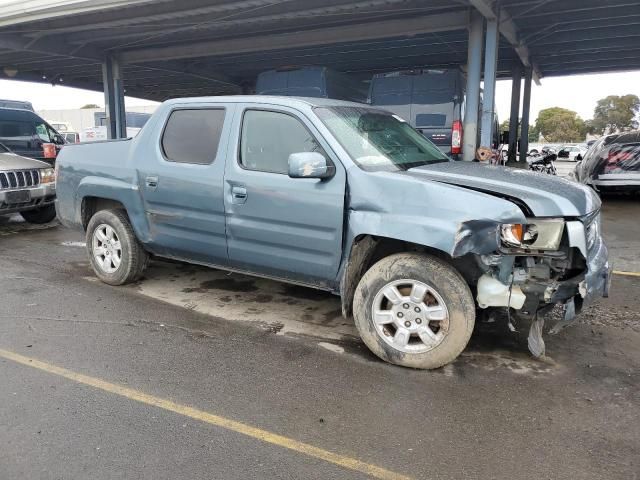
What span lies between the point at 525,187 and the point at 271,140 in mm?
1966

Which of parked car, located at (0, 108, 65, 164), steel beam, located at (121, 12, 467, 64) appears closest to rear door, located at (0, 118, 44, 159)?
parked car, located at (0, 108, 65, 164)

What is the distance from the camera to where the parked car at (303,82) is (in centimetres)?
1093

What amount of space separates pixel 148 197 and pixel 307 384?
2482 mm

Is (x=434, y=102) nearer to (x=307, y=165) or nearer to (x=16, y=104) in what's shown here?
(x=307, y=165)

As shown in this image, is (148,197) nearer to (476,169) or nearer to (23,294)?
(23,294)

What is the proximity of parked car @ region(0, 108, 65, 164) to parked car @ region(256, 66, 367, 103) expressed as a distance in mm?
4968

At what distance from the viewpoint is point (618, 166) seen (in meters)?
10.7

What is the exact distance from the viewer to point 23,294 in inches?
202

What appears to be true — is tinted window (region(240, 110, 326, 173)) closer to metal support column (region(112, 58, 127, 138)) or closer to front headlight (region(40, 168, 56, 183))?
front headlight (region(40, 168, 56, 183))

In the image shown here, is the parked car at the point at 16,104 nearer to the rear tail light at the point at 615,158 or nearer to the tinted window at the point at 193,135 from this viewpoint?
the tinted window at the point at 193,135

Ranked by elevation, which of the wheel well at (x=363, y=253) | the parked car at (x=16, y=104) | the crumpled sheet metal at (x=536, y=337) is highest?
the parked car at (x=16, y=104)

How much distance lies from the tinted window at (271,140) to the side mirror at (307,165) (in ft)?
0.96

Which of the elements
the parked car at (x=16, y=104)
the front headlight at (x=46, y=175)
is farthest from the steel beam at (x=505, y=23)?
the parked car at (x=16, y=104)

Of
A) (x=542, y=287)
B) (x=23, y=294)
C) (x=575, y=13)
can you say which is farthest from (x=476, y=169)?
(x=575, y=13)
